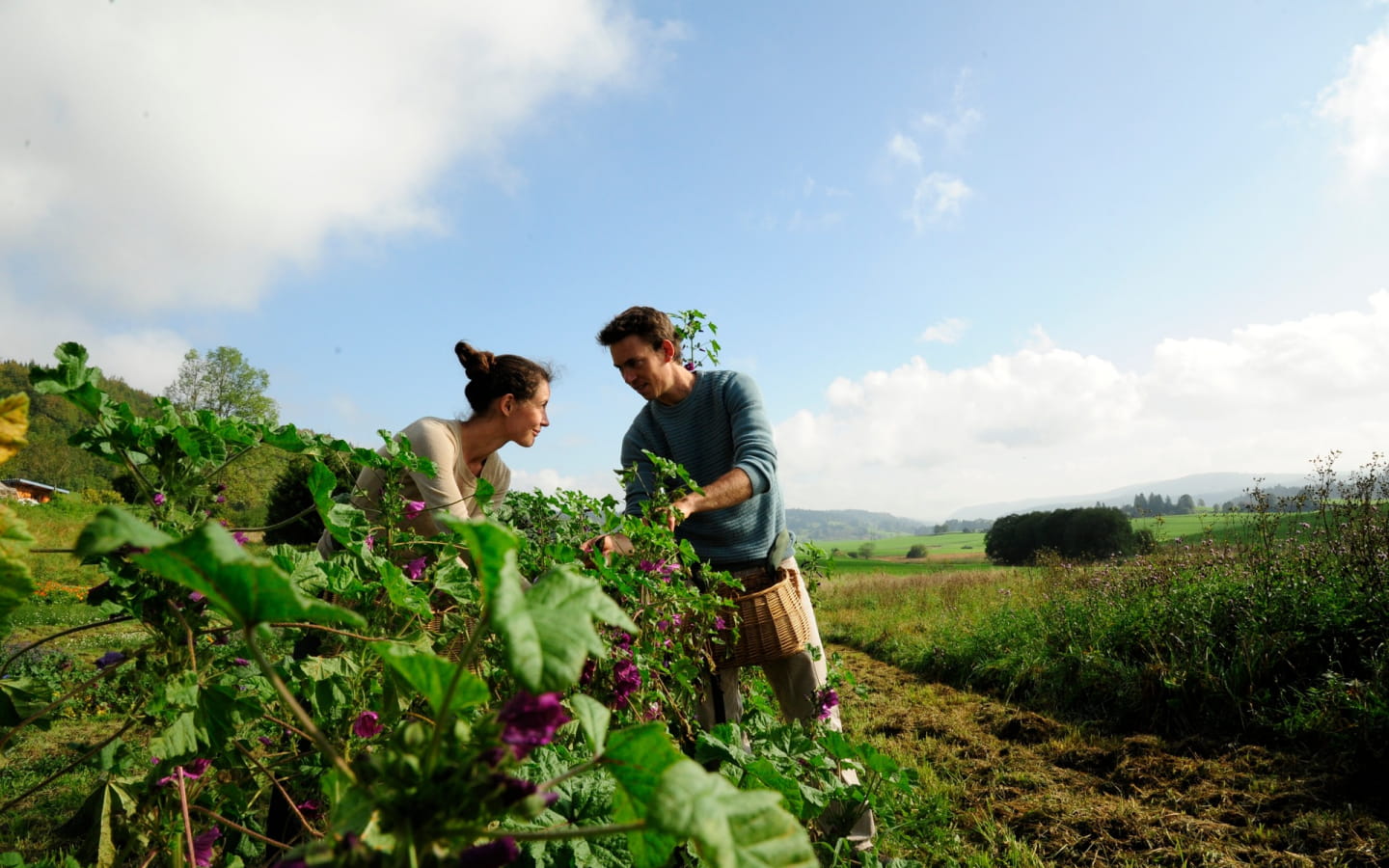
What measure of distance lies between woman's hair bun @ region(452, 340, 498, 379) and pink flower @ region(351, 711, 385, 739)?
2102 mm

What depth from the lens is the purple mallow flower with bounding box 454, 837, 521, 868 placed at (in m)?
0.53

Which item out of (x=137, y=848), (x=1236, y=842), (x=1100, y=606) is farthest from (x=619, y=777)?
(x=1100, y=606)

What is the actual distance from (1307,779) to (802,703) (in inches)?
105

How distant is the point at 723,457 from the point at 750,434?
0.31 meters

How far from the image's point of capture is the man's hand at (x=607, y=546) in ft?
6.61

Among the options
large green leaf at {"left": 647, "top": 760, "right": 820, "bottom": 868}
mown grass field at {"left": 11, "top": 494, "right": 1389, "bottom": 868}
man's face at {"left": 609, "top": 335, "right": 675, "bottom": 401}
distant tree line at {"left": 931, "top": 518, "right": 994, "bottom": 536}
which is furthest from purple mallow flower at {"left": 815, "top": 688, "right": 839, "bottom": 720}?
distant tree line at {"left": 931, "top": 518, "right": 994, "bottom": 536}

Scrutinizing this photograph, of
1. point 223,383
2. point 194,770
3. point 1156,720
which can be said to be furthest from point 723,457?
point 223,383

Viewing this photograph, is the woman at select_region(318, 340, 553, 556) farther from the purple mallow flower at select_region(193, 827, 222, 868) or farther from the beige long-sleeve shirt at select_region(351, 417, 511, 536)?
the purple mallow flower at select_region(193, 827, 222, 868)

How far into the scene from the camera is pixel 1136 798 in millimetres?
3576

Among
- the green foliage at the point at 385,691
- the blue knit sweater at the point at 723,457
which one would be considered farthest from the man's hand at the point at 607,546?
the blue knit sweater at the point at 723,457

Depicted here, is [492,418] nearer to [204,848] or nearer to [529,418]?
[529,418]

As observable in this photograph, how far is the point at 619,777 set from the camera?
2.03 ft

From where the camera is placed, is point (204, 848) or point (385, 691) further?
point (385, 691)

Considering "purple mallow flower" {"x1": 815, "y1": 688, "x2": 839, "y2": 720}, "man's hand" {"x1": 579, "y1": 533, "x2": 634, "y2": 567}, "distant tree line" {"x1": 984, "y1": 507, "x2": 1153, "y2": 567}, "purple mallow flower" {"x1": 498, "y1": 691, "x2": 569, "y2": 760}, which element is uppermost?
"man's hand" {"x1": 579, "y1": 533, "x2": 634, "y2": 567}
